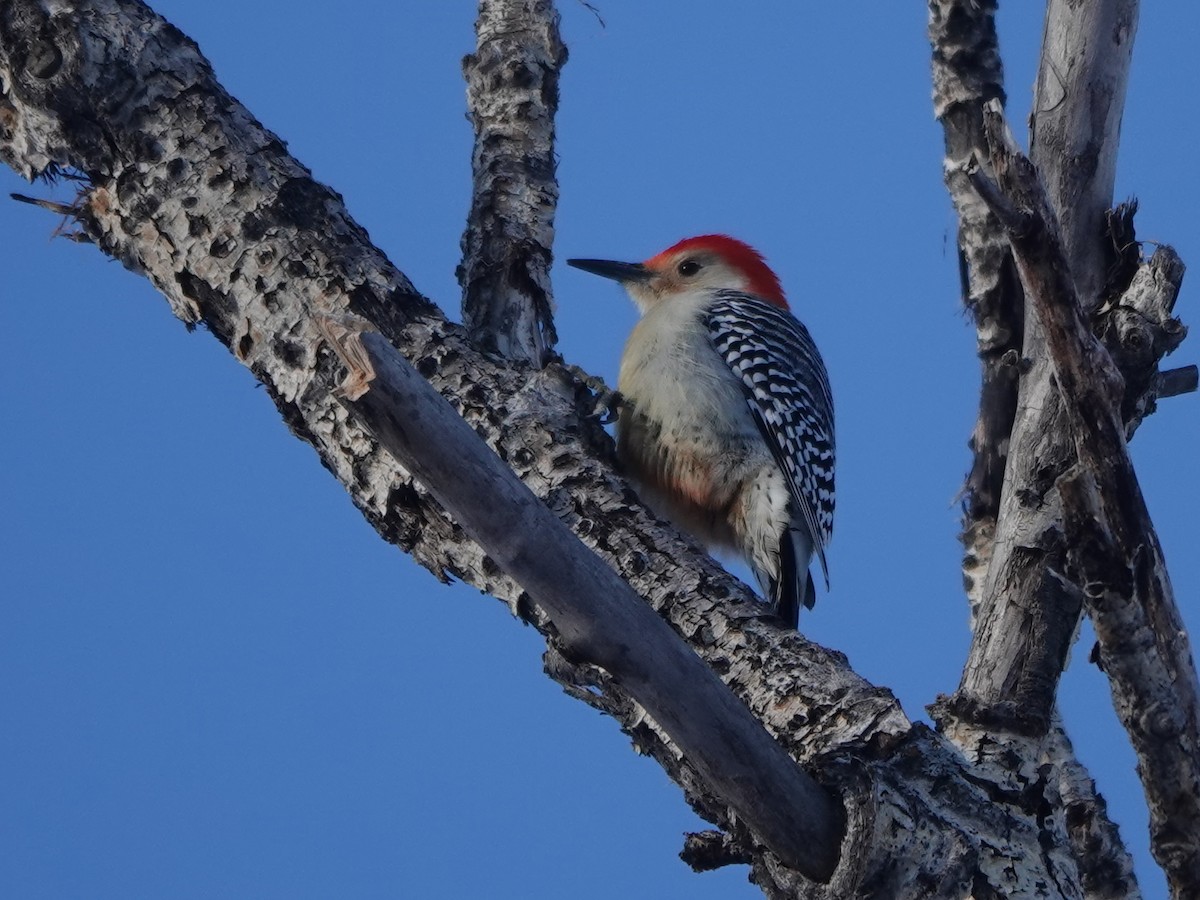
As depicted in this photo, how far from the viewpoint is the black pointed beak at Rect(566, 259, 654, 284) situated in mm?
7012

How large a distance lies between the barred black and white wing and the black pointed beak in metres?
0.59

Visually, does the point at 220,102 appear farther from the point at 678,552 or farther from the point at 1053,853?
the point at 1053,853

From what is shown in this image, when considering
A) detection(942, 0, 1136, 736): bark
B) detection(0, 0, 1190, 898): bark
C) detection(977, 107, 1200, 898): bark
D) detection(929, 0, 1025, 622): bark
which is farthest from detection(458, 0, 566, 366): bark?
detection(977, 107, 1200, 898): bark

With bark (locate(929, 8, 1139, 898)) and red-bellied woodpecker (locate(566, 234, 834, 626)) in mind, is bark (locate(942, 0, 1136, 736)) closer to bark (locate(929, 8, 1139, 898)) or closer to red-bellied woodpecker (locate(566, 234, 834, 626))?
bark (locate(929, 8, 1139, 898))

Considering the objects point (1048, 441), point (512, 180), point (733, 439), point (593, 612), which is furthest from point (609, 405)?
point (593, 612)

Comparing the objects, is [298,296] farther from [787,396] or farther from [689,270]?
[689,270]

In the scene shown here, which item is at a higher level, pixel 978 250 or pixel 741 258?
pixel 741 258

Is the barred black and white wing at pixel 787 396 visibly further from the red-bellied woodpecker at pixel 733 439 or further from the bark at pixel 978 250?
the bark at pixel 978 250

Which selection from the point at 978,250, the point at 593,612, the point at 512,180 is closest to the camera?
the point at 593,612

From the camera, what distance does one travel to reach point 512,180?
15.8 ft

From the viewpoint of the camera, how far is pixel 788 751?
121 inches

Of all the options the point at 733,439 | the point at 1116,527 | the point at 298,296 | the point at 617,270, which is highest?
the point at 617,270

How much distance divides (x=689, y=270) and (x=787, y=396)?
1.58 metres

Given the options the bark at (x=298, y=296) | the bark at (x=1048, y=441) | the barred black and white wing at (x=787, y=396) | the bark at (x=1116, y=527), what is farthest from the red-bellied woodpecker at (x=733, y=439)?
the bark at (x=1116, y=527)
